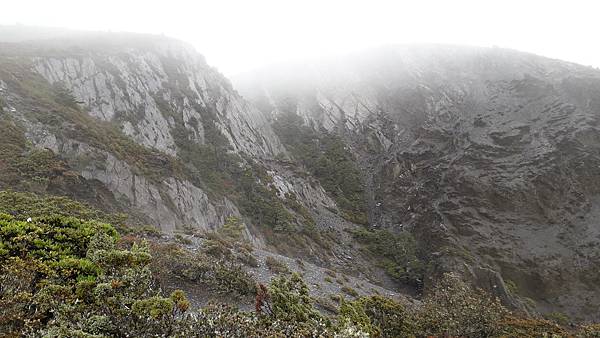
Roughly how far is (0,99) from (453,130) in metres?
63.6

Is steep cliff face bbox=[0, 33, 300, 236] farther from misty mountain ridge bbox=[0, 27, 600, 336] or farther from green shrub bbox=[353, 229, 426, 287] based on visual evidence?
green shrub bbox=[353, 229, 426, 287]

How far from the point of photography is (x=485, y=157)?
57844mm

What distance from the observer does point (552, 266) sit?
42.8 m

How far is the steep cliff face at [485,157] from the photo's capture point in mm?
43375

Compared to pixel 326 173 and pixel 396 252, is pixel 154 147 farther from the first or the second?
pixel 396 252

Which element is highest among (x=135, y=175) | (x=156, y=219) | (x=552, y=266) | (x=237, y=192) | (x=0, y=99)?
(x=0, y=99)

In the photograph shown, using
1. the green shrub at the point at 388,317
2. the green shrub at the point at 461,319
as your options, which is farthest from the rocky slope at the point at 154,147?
the green shrub at the point at 461,319

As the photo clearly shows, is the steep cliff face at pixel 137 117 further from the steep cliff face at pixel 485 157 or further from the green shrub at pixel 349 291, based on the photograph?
the steep cliff face at pixel 485 157

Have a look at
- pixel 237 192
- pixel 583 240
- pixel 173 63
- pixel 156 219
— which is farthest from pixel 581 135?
pixel 173 63

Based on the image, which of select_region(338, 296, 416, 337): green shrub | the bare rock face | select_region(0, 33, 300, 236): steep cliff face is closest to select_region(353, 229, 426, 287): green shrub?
select_region(0, 33, 300, 236): steep cliff face

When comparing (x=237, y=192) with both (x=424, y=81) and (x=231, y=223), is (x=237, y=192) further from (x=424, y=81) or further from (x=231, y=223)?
(x=424, y=81)

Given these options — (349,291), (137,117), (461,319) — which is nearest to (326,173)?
(137,117)

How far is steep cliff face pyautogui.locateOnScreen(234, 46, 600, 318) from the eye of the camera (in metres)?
43.4

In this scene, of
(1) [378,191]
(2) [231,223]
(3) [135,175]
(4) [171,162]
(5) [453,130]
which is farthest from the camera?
(5) [453,130]
